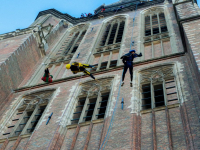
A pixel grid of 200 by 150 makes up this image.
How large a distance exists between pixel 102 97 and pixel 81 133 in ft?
9.54

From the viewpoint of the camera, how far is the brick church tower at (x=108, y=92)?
35.1ft

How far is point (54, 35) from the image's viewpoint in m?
27.7

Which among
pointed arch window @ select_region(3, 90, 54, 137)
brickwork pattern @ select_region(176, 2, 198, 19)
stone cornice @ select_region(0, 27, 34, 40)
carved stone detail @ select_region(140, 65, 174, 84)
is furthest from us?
stone cornice @ select_region(0, 27, 34, 40)

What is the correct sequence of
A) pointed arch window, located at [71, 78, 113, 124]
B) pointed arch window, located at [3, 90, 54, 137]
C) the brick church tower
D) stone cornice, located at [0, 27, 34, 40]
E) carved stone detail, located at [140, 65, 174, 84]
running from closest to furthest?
the brick church tower
pointed arch window, located at [71, 78, 113, 124]
pointed arch window, located at [3, 90, 54, 137]
carved stone detail, located at [140, 65, 174, 84]
stone cornice, located at [0, 27, 34, 40]

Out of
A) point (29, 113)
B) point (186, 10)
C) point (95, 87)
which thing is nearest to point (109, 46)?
point (186, 10)

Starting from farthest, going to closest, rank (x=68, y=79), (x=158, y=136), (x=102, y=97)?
1. (x=68, y=79)
2. (x=102, y=97)
3. (x=158, y=136)

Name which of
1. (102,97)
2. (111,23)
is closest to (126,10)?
(111,23)

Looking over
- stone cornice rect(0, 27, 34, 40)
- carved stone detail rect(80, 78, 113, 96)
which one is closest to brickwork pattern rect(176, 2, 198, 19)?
carved stone detail rect(80, 78, 113, 96)

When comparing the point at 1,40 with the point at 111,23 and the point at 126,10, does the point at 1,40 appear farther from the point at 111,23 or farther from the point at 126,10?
the point at 126,10

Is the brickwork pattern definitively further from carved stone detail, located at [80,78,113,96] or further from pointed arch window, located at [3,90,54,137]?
pointed arch window, located at [3,90,54,137]

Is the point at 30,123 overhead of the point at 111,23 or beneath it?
beneath

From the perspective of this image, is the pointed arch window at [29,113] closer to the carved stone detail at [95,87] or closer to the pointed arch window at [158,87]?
the carved stone detail at [95,87]

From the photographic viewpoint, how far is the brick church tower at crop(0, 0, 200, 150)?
1070 cm

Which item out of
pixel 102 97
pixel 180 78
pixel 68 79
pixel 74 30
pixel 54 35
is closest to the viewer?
pixel 180 78
